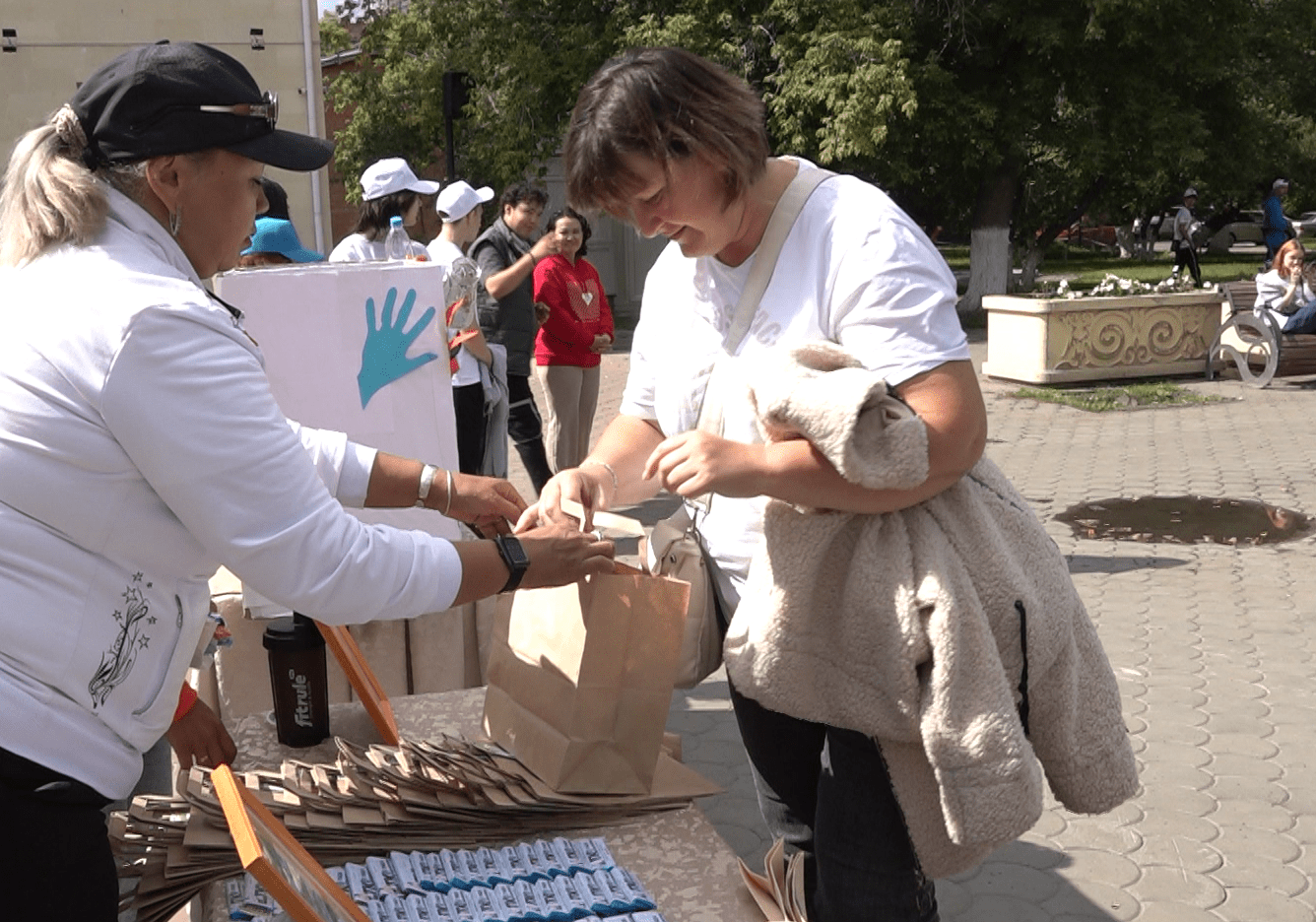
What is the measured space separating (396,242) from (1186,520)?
468 cm

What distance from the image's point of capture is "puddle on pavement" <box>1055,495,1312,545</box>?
723 centimetres

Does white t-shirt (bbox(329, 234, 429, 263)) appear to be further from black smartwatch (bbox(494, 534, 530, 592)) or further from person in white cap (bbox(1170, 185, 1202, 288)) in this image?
person in white cap (bbox(1170, 185, 1202, 288))

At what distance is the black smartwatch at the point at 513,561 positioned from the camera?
6.12ft

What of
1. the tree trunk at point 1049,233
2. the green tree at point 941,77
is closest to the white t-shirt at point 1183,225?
the tree trunk at point 1049,233

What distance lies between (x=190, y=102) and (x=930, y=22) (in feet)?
61.0

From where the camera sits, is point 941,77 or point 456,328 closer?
point 456,328

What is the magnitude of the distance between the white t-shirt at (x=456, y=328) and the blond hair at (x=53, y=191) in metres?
4.05

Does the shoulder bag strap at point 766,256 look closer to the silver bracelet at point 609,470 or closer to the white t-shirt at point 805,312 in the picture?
the white t-shirt at point 805,312

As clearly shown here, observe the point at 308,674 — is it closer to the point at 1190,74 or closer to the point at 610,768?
the point at 610,768

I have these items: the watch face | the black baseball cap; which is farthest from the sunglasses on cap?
the watch face

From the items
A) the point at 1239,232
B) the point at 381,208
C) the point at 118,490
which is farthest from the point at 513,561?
the point at 1239,232

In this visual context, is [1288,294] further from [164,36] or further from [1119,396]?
[164,36]

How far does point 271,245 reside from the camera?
4.75 meters

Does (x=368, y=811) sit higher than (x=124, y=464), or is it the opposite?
(x=124, y=464)
